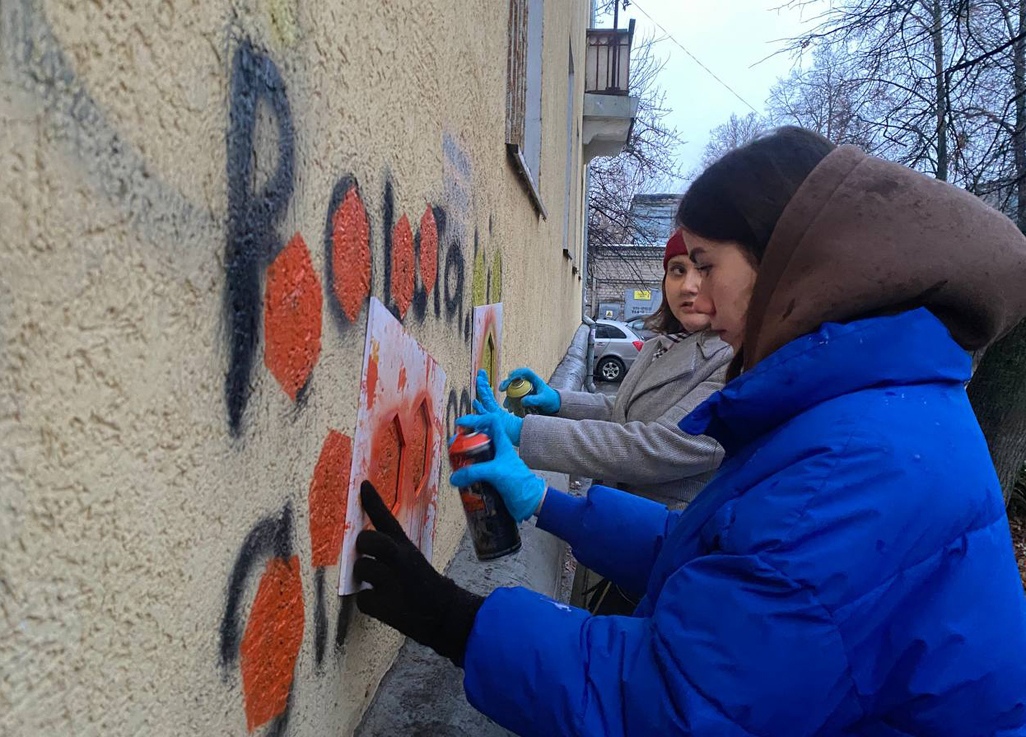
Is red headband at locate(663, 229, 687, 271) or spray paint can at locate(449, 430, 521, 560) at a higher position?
red headband at locate(663, 229, 687, 271)

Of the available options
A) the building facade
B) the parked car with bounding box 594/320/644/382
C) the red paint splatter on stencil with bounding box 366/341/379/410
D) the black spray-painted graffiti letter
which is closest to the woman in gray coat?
the red paint splatter on stencil with bounding box 366/341/379/410

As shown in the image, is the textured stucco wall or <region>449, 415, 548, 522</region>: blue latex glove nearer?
the textured stucco wall

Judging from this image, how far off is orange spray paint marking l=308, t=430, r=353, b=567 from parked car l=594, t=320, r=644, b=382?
1563 cm

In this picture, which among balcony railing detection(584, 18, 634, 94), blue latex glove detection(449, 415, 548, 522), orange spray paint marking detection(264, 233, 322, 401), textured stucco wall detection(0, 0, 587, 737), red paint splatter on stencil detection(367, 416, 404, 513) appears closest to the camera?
textured stucco wall detection(0, 0, 587, 737)

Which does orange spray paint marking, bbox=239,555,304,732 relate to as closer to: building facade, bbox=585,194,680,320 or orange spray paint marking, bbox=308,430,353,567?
orange spray paint marking, bbox=308,430,353,567

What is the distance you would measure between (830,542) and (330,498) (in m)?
0.83

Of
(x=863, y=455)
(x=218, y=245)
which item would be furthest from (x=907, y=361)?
(x=218, y=245)

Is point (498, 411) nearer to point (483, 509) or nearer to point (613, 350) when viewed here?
point (483, 509)

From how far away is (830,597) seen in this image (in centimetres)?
88

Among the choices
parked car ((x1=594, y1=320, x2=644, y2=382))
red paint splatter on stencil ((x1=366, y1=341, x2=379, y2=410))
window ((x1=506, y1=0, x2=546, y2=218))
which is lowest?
parked car ((x1=594, y1=320, x2=644, y2=382))

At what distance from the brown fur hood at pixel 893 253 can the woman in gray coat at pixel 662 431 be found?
0.97 metres

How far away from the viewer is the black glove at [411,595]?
3.94 ft

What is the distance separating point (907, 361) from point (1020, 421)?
471 cm

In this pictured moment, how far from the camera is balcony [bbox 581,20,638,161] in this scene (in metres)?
10.5
